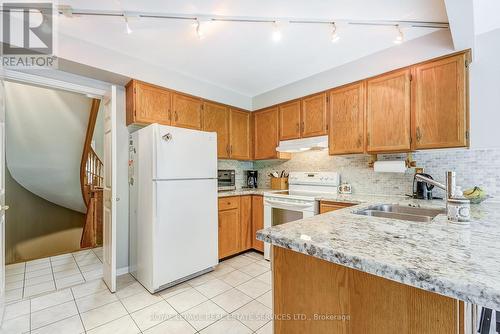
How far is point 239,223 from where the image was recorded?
10.3ft

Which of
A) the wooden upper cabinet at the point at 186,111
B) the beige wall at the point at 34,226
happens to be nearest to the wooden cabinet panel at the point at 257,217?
the wooden upper cabinet at the point at 186,111

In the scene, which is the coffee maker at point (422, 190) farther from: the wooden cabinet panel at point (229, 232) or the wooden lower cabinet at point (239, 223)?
the wooden cabinet panel at point (229, 232)

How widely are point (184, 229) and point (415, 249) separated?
2.15m

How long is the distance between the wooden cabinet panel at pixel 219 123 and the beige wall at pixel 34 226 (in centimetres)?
325

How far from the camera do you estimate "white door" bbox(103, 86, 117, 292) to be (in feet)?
7.36

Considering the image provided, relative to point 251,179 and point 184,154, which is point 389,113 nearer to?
point 184,154

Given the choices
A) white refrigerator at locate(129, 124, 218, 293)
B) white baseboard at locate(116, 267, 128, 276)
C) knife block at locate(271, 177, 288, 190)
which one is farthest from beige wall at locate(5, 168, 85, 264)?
knife block at locate(271, 177, 288, 190)

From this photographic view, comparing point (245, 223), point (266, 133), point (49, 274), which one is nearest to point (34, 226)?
point (49, 274)

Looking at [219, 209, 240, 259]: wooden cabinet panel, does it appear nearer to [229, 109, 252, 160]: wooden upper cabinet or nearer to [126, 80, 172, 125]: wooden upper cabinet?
[229, 109, 252, 160]: wooden upper cabinet

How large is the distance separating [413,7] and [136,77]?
2.66 m

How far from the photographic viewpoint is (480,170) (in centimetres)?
202

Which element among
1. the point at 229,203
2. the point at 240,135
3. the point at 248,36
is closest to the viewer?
the point at 248,36

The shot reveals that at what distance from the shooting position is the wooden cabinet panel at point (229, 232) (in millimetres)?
2957

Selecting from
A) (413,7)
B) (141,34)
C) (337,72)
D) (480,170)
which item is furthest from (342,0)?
(480,170)
